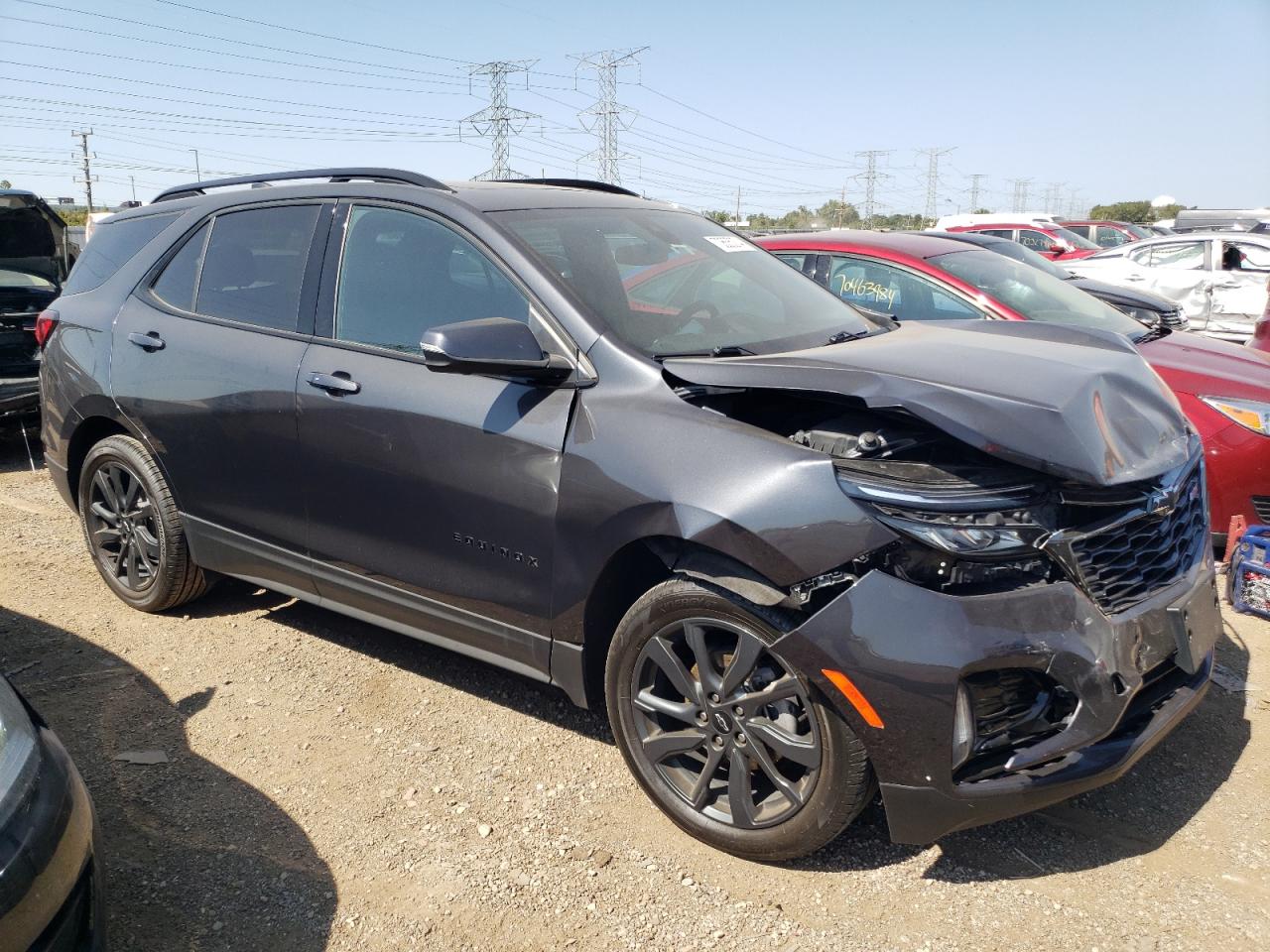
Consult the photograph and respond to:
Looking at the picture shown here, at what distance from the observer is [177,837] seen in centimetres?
288

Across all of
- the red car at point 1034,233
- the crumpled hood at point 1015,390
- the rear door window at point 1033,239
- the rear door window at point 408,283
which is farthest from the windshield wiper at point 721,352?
the rear door window at point 1033,239

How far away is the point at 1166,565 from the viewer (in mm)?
2709

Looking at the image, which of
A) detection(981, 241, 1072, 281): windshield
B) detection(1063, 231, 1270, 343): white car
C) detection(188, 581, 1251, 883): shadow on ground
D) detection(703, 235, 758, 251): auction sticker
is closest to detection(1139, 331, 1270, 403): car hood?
detection(188, 581, 1251, 883): shadow on ground

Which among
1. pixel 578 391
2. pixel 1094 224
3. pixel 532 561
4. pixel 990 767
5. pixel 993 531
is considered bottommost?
pixel 990 767

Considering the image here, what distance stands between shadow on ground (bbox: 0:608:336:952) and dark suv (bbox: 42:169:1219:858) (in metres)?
0.69

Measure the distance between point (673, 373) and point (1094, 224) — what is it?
23358 millimetres

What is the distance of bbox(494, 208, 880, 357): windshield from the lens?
312 cm

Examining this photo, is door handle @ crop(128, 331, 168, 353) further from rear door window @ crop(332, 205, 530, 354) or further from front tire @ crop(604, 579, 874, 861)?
front tire @ crop(604, 579, 874, 861)

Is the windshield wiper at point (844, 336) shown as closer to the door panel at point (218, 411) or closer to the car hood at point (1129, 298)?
A: the door panel at point (218, 411)

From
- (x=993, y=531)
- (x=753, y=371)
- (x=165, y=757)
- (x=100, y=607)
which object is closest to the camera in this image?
(x=993, y=531)

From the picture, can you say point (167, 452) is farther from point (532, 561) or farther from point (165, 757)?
point (532, 561)

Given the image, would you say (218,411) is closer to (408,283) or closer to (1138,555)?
(408,283)

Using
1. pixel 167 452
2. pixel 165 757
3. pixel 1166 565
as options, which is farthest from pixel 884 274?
pixel 165 757

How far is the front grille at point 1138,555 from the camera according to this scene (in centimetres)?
245
